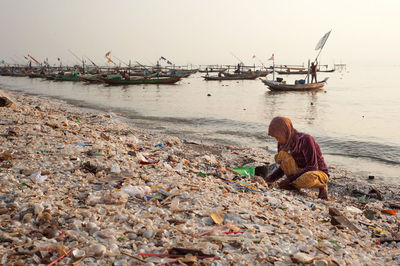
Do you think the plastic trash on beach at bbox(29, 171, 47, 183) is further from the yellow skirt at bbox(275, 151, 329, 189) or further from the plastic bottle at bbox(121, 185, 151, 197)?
the yellow skirt at bbox(275, 151, 329, 189)

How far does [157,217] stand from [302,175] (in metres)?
2.18

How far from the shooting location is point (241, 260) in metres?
2.01

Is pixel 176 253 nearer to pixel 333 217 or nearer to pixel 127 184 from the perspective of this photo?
pixel 127 184

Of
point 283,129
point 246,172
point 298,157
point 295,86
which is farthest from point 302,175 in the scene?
point 295,86

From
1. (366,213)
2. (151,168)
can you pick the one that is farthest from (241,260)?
(366,213)

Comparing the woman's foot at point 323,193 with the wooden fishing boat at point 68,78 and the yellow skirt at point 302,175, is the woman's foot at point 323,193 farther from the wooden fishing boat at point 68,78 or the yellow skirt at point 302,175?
the wooden fishing boat at point 68,78

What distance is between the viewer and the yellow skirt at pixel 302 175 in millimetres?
3820

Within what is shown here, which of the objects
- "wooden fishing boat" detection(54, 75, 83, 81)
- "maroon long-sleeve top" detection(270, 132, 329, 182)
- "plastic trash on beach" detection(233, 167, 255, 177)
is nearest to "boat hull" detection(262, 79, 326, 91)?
"plastic trash on beach" detection(233, 167, 255, 177)

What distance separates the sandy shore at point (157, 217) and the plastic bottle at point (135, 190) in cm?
2

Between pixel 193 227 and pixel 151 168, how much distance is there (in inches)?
69.4

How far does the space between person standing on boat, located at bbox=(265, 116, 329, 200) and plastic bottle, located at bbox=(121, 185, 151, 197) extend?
1.84 metres

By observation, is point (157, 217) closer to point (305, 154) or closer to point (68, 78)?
point (305, 154)

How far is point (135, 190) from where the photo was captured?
2988mm

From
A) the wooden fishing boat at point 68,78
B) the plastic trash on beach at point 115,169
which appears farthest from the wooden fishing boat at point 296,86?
the wooden fishing boat at point 68,78
